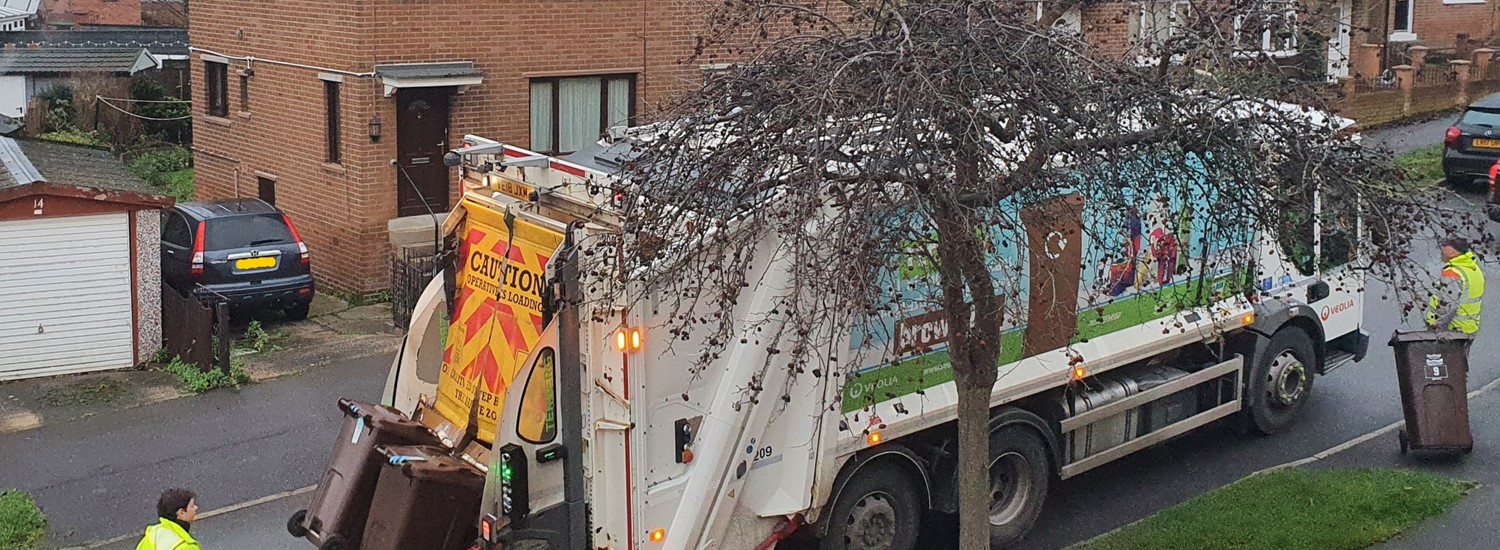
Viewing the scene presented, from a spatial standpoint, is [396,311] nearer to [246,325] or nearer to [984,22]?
[246,325]

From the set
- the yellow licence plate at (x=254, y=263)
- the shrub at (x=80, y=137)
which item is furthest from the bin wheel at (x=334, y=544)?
the shrub at (x=80, y=137)

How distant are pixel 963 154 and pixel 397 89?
11209 mm

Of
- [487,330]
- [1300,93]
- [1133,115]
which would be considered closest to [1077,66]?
[1133,115]

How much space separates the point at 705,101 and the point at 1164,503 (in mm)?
5219

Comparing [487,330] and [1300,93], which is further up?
[1300,93]

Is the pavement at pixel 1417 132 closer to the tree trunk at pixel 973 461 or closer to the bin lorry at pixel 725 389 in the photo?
the bin lorry at pixel 725 389

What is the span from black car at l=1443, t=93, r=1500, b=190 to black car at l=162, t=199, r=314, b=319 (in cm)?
1497

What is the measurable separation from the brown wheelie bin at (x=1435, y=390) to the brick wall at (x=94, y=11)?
4399 centimetres

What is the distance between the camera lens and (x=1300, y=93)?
6.47m

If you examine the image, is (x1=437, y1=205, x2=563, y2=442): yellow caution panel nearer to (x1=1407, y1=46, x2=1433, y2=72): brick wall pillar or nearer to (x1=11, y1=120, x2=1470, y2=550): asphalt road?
(x1=11, y1=120, x2=1470, y2=550): asphalt road

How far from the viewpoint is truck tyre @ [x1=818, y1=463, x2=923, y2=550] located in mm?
8133

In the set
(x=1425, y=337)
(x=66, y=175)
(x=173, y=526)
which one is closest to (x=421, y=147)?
(x=66, y=175)

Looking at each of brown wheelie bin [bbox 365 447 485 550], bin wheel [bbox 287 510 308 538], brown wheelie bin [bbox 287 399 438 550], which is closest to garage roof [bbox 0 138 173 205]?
bin wheel [bbox 287 510 308 538]

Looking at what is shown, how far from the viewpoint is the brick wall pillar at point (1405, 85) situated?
85.5 ft
